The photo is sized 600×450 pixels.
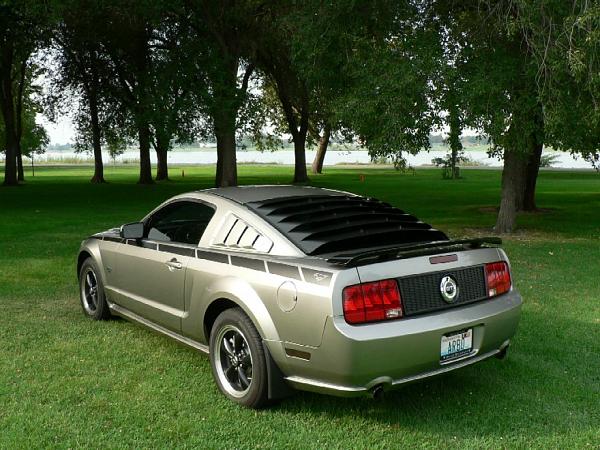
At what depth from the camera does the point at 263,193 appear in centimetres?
546

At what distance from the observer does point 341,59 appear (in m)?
13.6

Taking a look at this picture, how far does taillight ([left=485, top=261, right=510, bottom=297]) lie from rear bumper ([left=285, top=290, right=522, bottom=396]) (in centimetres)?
40

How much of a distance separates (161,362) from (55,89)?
111 ft

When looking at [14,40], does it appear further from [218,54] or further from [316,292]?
[316,292]

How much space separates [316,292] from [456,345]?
1.06 metres

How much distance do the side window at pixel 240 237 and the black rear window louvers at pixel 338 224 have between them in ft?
0.46

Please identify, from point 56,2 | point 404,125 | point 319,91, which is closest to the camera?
point 404,125

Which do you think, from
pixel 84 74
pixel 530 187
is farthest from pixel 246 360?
pixel 84 74

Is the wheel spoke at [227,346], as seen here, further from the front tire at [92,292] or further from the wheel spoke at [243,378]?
the front tire at [92,292]

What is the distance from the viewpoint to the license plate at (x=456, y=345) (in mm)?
4160

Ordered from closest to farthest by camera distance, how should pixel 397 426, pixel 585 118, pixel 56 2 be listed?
pixel 397 426 → pixel 585 118 → pixel 56 2

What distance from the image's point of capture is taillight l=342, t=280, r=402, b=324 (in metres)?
3.90

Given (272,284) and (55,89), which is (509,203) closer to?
(272,284)

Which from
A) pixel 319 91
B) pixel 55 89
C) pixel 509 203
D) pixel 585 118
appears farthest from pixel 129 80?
pixel 585 118
